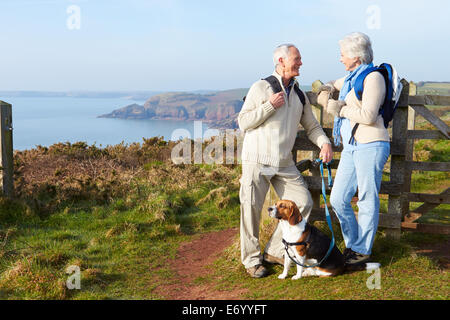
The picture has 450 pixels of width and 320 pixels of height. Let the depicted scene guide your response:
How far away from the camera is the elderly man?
15.2ft

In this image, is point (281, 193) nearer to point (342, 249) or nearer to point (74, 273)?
point (342, 249)

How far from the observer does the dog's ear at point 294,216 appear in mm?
4484

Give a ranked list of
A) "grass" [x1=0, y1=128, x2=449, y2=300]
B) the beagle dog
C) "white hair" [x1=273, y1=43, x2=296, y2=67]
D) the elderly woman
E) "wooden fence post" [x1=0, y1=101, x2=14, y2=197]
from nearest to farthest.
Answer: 1. the elderly woman
2. the beagle dog
3. "white hair" [x1=273, y1=43, x2=296, y2=67]
4. "grass" [x1=0, y1=128, x2=449, y2=300]
5. "wooden fence post" [x1=0, y1=101, x2=14, y2=197]

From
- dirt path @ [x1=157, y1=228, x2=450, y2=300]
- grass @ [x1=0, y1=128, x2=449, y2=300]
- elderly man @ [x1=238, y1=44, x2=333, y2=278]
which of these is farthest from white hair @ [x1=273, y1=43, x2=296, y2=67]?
dirt path @ [x1=157, y1=228, x2=450, y2=300]

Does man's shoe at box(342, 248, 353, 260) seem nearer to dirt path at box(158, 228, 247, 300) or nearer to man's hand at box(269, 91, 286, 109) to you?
dirt path at box(158, 228, 247, 300)

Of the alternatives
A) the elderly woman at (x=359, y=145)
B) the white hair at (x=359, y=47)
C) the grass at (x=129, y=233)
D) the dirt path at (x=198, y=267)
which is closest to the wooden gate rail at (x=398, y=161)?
the grass at (x=129, y=233)

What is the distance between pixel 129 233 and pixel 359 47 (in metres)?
4.43

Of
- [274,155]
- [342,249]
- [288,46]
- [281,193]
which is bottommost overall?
[342,249]

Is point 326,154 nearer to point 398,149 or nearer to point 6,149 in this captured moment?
point 398,149

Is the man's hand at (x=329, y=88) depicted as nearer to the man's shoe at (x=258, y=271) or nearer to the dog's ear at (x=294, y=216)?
the dog's ear at (x=294, y=216)

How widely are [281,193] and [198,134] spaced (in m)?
10.1

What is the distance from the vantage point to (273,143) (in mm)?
4746
